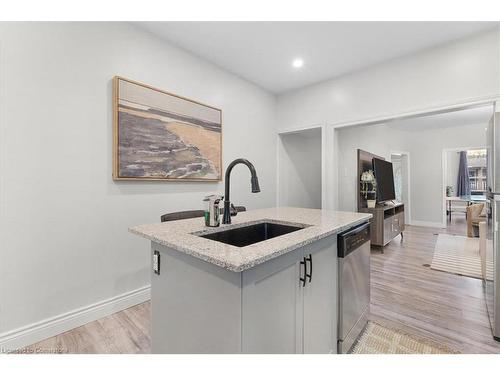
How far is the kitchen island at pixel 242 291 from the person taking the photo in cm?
93

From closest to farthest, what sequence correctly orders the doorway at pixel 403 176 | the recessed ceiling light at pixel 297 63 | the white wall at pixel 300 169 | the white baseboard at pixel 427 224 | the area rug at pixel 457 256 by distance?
the recessed ceiling light at pixel 297 63 < the area rug at pixel 457 256 < the white wall at pixel 300 169 < the white baseboard at pixel 427 224 < the doorway at pixel 403 176

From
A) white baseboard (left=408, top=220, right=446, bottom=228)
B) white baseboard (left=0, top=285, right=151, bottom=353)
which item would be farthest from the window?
white baseboard (left=0, top=285, right=151, bottom=353)

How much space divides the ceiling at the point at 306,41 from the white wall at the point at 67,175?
0.34 metres

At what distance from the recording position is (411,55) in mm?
2748

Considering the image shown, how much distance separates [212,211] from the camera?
145 centimetres

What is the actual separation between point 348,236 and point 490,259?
4.72 feet

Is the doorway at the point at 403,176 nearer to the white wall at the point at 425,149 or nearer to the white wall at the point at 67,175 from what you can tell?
the white wall at the point at 425,149

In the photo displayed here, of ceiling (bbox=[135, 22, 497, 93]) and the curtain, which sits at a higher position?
ceiling (bbox=[135, 22, 497, 93])

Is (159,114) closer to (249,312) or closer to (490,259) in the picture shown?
(249,312)

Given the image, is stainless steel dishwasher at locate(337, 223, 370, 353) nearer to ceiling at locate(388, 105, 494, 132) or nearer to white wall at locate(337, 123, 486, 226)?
white wall at locate(337, 123, 486, 226)

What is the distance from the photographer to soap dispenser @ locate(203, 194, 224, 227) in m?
1.44

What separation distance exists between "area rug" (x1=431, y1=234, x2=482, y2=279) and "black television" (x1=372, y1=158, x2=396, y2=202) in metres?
1.14

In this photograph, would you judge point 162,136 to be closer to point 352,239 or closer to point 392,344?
point 352,239

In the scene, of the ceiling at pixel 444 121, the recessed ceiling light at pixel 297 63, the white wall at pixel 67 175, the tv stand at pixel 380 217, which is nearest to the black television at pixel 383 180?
the tv stand at pixel 380 217
